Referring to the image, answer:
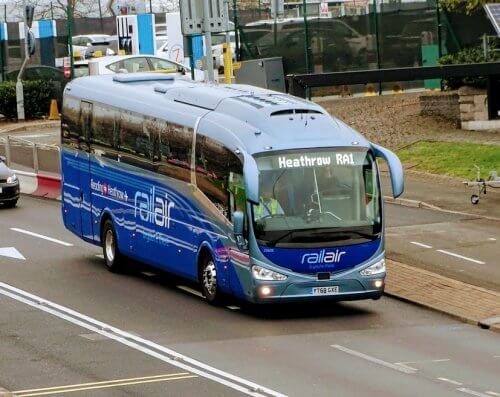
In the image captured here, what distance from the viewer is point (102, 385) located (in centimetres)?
1678

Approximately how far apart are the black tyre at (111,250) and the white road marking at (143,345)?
81.7 inches

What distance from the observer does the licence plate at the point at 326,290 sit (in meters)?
21.0

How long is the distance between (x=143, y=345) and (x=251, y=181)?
9.55 ft

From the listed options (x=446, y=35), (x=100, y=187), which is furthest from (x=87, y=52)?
(x=100, y=187)

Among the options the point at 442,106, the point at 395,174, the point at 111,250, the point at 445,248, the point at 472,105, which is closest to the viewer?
the point at 395,174

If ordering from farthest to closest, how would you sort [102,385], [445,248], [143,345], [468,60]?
[468,60], [445,248], [143,345], [102,385]

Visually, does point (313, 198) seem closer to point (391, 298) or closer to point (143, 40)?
point (391, 298)

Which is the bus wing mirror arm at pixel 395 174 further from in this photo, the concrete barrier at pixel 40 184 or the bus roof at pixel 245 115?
the concrete barrier at pixel 40 184

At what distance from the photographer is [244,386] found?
16.7 meters

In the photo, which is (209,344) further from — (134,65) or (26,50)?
(26,50)

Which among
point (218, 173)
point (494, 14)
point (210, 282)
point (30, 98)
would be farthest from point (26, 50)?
point (218, 173)

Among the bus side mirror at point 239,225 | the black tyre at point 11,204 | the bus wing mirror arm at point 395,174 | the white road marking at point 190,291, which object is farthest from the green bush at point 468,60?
the bus side mirror at point 239,225

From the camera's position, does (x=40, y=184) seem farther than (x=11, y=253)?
Yes

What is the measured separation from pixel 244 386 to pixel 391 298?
275 inches
